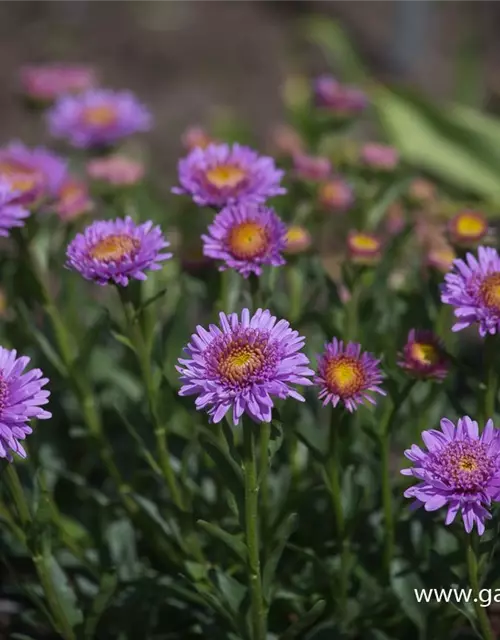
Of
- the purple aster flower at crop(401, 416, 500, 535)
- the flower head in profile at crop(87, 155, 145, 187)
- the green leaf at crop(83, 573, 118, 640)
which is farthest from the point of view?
the flower head in profile at crop(87, 155, 145, 187)

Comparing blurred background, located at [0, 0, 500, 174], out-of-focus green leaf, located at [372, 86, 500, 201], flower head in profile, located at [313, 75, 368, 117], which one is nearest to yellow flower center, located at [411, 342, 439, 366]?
flower head in profile, located at [313, 75, 368, 117]

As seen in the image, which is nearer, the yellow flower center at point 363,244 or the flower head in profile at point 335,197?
the yellow flower center at point 363,244

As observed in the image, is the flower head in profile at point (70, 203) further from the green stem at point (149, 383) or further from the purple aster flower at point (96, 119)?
the green stem at point (149, 383)

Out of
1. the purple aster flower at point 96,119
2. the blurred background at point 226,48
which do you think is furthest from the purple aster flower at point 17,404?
the blurred background at point 226,48

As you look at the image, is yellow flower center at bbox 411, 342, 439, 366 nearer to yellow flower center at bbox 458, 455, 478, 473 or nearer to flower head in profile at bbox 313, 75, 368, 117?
yellow flower center at bbox 458, 455, 478, 473

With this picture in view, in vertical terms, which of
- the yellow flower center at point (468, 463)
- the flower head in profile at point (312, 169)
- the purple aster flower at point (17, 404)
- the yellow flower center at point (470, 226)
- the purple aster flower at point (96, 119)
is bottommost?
the yellow flower center at point (468, 463)

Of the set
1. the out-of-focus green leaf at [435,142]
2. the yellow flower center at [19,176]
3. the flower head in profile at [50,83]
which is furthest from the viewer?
the out-of-focus green leaf at [435,142]

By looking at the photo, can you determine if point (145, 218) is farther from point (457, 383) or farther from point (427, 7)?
point (427, 7)
